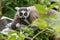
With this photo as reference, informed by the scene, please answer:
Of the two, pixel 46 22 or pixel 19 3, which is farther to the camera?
pixel 19 3

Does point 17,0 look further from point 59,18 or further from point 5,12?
point 59,18

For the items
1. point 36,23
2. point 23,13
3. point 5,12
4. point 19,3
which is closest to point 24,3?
point 19,3

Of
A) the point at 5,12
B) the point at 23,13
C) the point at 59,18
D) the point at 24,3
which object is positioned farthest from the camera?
the point at 5,12

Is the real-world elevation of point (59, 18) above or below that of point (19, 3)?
above

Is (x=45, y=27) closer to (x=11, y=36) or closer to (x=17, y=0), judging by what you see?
(x=11, y=36)

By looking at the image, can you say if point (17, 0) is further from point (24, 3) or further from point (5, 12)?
point (5, 12)

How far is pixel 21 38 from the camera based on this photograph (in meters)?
0.30

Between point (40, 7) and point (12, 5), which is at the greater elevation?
point (40, 7)

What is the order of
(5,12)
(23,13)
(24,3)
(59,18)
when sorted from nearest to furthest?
(59,18) < (23,13) < (24,3) < (5,12)

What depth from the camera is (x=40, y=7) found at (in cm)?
28

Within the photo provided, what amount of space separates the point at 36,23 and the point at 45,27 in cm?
2

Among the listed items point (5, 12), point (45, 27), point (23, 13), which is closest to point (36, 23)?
point (45, 27)

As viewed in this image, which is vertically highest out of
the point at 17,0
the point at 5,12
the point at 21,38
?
the point at 21,38

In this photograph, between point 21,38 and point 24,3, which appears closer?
point 21,38
